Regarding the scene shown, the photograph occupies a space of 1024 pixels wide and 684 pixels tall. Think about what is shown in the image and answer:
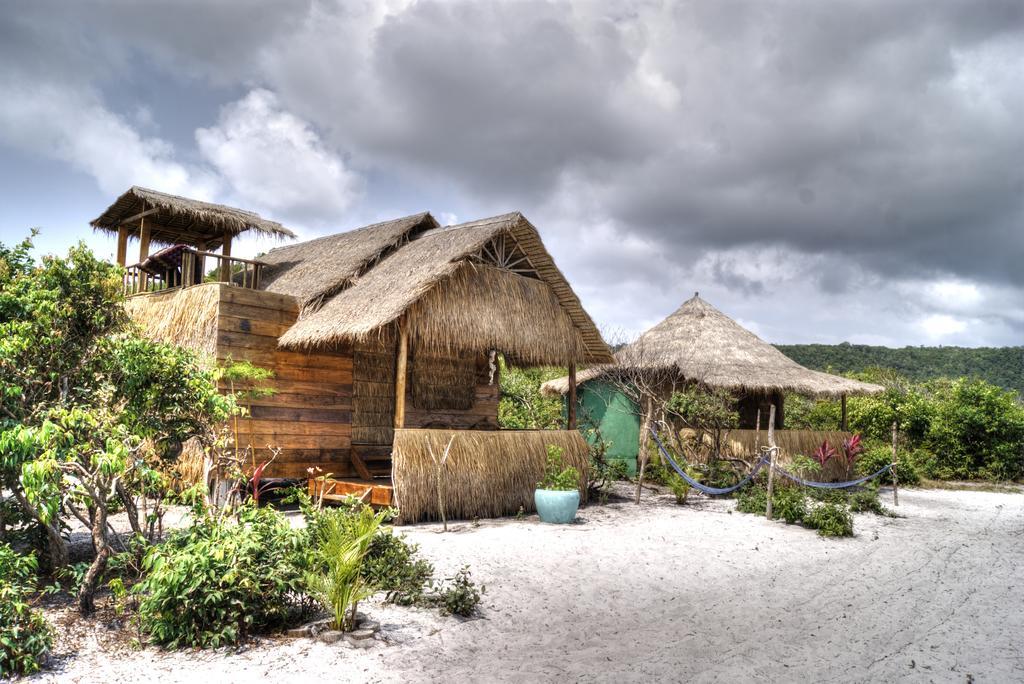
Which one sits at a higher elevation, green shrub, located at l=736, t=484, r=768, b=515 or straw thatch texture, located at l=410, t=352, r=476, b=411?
straw thatch texture, located at l=410, t=352, r=476, b=411

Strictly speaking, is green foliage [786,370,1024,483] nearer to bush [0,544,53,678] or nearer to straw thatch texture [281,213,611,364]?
straw thatch texture [281,213,611,364]

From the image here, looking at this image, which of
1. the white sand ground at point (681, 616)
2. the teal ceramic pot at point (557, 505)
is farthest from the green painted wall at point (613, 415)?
the teal ceramic pot at point (557, 505)

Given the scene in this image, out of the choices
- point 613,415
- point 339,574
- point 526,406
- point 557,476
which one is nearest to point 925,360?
point 613,415

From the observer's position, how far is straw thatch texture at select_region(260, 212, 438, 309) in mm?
10000

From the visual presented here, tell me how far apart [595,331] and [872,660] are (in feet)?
23.2

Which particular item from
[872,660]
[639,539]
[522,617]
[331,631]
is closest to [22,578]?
[331,631]

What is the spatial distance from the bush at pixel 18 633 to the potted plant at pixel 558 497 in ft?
18.3

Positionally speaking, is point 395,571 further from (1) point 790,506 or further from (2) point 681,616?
(1) point 790,506

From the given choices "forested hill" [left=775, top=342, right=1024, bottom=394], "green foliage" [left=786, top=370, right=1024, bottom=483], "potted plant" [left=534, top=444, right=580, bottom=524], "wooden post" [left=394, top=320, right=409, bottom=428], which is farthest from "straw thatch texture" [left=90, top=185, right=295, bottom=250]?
"forested hill" [left=775, top=342, right=1024, bottom=394]

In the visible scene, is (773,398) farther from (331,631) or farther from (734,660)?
(331,631)

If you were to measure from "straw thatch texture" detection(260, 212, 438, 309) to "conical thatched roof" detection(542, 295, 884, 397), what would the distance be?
4359mm

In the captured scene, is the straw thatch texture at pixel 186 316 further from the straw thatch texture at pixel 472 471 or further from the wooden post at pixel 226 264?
the straw thatch texture at pixel 472 471

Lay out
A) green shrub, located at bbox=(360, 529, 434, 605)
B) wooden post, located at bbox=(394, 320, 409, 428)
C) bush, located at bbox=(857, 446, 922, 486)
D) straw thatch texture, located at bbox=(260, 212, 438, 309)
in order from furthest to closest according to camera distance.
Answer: bush, located at bbox=(857, 446, 922, 486), straw thatch texture, located at bbox=(260, 212, 438, 309), wooden post, located at bbox=(394, 320, 409, 428), green shrub, located at bbox=(360, 529, 434, 605)

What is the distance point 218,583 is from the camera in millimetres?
4031
